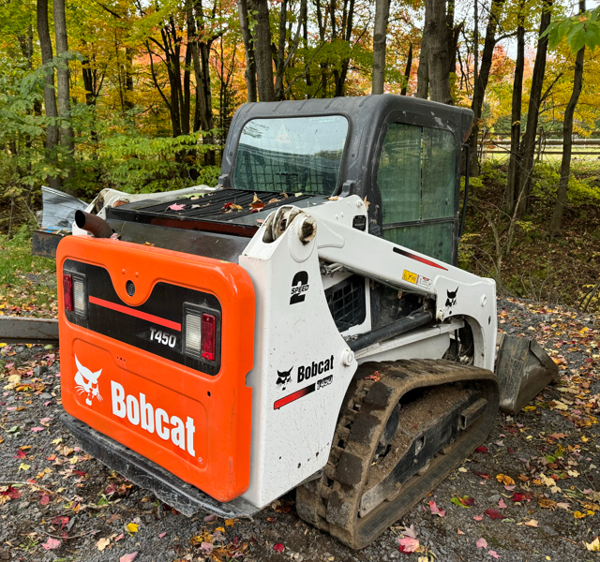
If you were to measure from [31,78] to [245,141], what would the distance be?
8.61m

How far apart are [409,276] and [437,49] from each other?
6.42 metres

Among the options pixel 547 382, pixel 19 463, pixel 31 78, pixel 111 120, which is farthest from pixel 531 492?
pixel 31 78

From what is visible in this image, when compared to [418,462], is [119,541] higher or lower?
lower

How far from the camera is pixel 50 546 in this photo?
117 inches

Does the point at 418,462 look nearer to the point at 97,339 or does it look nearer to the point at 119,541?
the point at 119,541

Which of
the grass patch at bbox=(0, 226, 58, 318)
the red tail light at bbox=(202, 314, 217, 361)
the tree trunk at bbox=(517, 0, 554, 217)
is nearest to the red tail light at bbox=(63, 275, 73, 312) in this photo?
the red tail light at bbox=(202, 314, 217, 361)

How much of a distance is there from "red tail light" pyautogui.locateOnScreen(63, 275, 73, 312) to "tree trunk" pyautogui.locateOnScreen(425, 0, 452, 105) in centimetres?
672

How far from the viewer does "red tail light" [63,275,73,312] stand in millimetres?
3006

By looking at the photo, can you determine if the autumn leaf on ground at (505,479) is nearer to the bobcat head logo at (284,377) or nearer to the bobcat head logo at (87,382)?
the bobcat head logo at (284,377)

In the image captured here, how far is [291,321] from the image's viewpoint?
7.61 ft

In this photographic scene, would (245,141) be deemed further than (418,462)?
Yes

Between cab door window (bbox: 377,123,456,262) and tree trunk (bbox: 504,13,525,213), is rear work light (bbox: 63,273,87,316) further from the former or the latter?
tree trunk (bbox: 504,13,525,213)

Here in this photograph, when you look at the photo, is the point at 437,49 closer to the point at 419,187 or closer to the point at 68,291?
the point at 419,187

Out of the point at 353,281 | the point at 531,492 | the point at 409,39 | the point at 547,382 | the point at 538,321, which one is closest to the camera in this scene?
the point at 353,281
